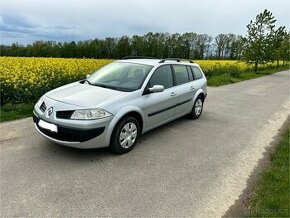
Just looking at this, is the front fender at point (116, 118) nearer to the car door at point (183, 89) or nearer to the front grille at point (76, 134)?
the front grille at point (76, 134)

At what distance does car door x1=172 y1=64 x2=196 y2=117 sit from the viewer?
605 centimetres

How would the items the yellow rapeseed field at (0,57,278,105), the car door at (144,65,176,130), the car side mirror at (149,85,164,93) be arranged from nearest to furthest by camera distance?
the car side mirror at (149,85,164,93) < the car door at (144,65,176,130) < the yellow rapeseed field at (0,57,278,105)

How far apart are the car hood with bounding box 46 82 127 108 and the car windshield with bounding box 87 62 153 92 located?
0.23 m

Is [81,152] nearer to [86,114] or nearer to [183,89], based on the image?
[86,114]

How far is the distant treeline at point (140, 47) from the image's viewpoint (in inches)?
1757

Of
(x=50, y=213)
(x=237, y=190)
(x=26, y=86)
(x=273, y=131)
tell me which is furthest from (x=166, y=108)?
(x=26, y=86)

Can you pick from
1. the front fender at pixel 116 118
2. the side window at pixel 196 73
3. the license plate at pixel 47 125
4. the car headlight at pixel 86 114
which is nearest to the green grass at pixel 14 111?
the license plate at pixel 47 125

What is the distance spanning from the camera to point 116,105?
4.43 meters

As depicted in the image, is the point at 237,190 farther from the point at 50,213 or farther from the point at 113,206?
the point at 50,213

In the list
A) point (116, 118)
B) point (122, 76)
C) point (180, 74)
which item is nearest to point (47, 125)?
point (116, 118)

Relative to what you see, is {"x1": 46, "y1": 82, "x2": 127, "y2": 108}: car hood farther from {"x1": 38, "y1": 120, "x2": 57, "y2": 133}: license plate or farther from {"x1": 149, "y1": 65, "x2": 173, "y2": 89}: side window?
{"x1": 149, "y1": 65, "x2": 173, "y2": 89}: side window

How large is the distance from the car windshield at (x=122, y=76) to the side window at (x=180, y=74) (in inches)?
34.1

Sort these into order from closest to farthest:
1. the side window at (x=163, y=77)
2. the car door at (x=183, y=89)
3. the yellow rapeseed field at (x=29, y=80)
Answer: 1. the side window at (x=163, y=77)
2. the car door at (x=183, y=89)
3. the yellow rapeseed field at (x=29, y=80)

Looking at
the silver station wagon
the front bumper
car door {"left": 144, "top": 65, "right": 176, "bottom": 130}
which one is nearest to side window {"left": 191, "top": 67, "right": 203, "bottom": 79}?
the silver station wagon
